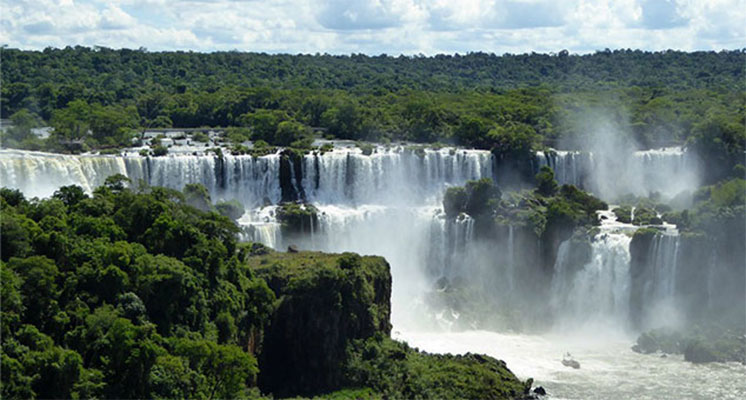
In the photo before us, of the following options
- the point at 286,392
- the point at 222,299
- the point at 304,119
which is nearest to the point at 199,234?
the point at 222,299

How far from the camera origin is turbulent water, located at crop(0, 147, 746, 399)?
194 feet

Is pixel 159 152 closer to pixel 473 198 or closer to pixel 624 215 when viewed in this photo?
pixel 473 198

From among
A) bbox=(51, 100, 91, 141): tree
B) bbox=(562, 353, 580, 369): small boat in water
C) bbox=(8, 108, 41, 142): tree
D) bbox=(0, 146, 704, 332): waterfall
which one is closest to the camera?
bbox=(562, 353, 580, 369): small boat in water

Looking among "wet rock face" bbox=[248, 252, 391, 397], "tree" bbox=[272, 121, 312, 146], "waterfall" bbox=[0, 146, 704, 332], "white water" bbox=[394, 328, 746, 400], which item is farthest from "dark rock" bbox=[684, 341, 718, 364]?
"tree" bbox=[272, 121, 312, 146]

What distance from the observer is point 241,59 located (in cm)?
13875

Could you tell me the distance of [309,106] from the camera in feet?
307

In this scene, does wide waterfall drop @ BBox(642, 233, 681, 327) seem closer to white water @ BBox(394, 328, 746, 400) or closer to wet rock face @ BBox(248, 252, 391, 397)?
white water @ BBox(394, 328, 746, 400)

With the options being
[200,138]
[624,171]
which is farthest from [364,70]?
[624,171]

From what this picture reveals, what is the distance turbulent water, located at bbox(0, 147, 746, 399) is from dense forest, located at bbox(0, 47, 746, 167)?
6339mm

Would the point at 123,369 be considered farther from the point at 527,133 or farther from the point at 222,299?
the point at 527,133

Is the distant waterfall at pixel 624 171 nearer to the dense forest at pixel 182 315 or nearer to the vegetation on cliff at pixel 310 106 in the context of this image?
the vegetation on cliff at pixel 310 106

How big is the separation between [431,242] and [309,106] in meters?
28.5

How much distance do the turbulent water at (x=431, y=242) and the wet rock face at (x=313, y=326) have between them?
27.7ft

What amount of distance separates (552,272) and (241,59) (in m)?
80.1
